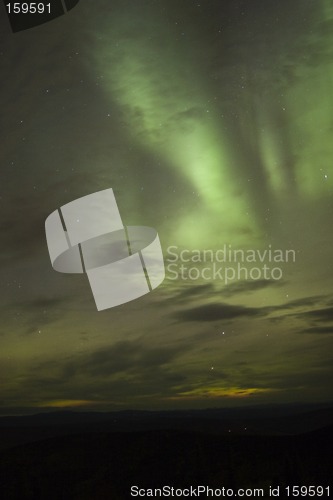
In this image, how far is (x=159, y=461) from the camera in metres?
62.6

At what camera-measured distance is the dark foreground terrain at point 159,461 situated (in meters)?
53.7

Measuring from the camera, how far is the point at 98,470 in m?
71.8

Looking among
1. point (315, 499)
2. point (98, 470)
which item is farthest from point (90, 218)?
point (98, 470)

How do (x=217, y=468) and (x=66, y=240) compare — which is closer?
(x=66, y=240)

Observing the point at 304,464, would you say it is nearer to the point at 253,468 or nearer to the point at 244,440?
the point at 253,468

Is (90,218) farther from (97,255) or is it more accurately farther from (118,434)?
(118,434)

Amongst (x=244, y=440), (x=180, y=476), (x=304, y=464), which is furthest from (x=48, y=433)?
(x=304, y=464)

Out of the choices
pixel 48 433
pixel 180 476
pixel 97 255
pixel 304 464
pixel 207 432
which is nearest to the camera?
pixel 97 255

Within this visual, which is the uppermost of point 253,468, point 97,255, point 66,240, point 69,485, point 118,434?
point 66,240

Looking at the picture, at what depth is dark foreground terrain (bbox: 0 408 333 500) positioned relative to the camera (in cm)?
5366

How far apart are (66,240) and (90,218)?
0.83m

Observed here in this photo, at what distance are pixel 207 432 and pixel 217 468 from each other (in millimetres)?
4902

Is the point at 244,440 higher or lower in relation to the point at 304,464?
lower

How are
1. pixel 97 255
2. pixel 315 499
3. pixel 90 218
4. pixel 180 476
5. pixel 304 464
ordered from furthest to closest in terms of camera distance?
1. pixel 180 476
2. pixel 315 499
3. pixel 304 464
4. pixel 97 255
5. pixel 90 218
